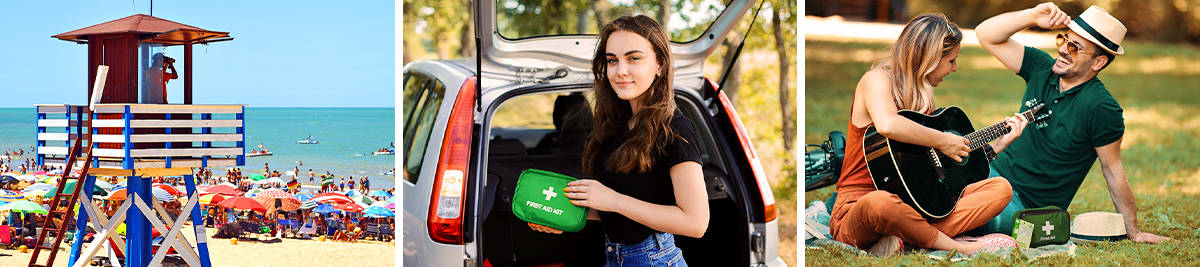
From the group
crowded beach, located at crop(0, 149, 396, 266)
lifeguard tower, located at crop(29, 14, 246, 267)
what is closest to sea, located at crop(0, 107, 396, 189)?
crowded beach, located at crop(0, 149, 396, 266)

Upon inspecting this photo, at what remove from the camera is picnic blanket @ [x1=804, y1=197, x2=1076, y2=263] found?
397 centimetres

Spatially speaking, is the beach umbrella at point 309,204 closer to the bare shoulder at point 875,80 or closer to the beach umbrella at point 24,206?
the beach umbrella at point 24,206

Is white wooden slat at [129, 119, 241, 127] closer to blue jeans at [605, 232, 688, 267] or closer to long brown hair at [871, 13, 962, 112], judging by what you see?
→ blue jeans at [605, 232, 688, 267]

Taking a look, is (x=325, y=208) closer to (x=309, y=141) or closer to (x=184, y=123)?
(x=309, y=141)

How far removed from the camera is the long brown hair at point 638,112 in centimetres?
237

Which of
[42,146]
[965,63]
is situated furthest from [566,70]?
[42,146]

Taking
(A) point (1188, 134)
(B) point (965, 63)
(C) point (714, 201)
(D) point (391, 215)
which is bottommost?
Result: (D) point (391, 215)

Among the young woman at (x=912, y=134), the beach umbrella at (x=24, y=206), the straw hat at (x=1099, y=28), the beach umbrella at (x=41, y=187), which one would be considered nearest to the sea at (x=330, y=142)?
the beach umbrella at (x=41, y=187)

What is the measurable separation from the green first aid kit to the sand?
6.41 m

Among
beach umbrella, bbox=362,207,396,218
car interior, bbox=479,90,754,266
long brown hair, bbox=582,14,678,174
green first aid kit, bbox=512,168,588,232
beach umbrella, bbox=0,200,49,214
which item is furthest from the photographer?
beach umbrella, bbox=362,207,396,218

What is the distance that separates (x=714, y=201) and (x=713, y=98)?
1.37ft

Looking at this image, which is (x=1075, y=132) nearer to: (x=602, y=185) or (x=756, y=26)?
(x=602, y=185)

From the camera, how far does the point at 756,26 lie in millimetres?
8086

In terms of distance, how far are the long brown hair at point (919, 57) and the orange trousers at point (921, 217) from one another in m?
0.45
